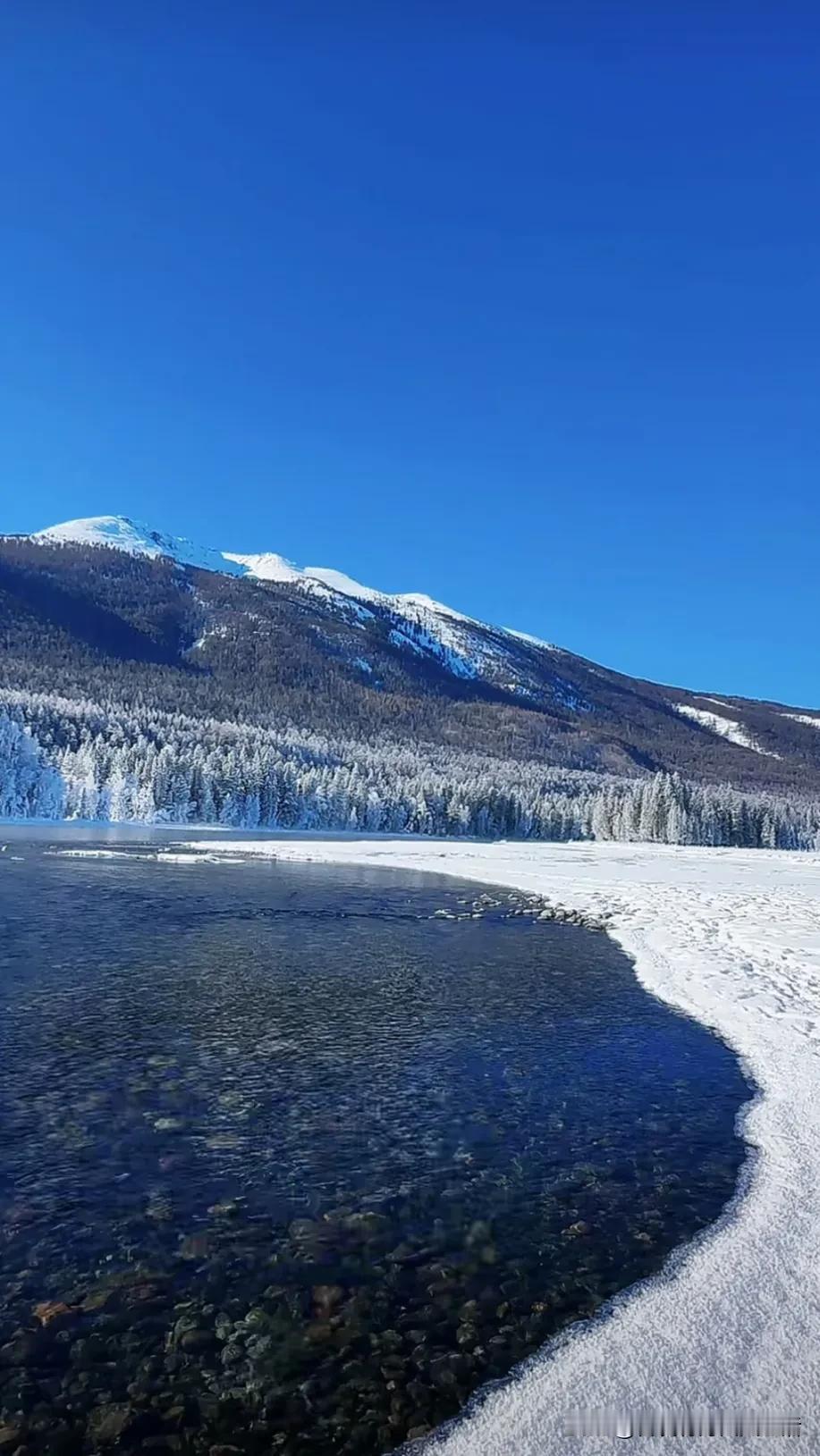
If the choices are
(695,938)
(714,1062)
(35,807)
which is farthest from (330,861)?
(35,807)

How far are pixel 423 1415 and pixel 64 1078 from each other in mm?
9531

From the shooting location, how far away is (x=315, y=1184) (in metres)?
10.8

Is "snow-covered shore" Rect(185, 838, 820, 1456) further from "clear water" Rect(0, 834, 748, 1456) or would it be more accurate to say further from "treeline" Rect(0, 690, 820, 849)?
"treeline" Rect(0, 690, 820, 849)

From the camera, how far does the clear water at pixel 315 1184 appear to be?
7168 mm

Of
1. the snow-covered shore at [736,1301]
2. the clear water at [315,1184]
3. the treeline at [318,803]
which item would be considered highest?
the treeline at [318,803]

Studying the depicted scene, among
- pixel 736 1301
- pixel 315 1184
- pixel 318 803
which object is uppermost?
pixel 318 803

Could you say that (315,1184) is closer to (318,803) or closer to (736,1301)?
(736,1301)

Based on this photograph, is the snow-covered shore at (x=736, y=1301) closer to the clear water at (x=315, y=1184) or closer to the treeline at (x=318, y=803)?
the clear water at (x=315, y=1184)

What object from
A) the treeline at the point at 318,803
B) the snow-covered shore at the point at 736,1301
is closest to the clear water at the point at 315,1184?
the snow-covered shore at the point at 736,1301

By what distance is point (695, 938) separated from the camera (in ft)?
97.3

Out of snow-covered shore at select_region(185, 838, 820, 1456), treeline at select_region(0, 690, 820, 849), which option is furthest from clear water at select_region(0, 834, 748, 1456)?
treeline at select_region(0, 690, 820, 849)

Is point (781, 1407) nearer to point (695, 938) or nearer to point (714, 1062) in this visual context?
point (714, 1062)

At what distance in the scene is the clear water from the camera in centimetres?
717

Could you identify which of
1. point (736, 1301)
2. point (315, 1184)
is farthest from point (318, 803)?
point (736, 1301)
